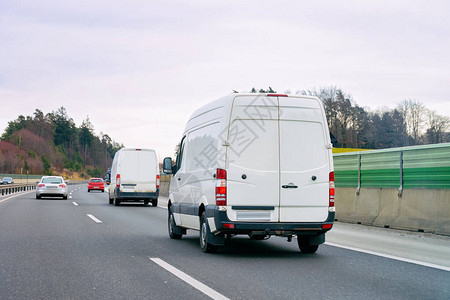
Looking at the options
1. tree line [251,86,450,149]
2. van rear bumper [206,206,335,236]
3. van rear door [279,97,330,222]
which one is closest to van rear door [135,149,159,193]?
van rear bumper [206,206,335,236]

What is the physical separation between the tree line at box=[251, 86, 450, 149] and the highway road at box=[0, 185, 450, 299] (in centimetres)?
8442

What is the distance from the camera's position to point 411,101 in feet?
317

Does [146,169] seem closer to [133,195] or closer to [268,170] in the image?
[133,195]

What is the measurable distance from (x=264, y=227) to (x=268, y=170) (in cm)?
85

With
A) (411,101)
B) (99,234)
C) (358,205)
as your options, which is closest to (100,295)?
(99,234)

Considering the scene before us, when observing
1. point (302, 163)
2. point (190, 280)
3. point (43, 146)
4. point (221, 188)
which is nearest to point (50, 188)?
point (221, 188)

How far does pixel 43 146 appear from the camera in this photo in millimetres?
162125

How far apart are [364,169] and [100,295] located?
1023cm

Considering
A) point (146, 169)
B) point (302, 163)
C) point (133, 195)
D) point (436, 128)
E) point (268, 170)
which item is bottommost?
point (133, 195)

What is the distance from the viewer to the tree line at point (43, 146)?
468ft

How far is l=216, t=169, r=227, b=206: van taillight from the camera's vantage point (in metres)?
8.20

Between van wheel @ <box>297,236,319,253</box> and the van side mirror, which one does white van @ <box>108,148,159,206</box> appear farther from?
→ van wheel @ <box>297,236,319,253</box>

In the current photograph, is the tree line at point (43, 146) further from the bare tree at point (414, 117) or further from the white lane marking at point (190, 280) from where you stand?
the white lane marking at point (190, 280)

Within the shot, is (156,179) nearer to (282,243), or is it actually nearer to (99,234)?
(99,234)
